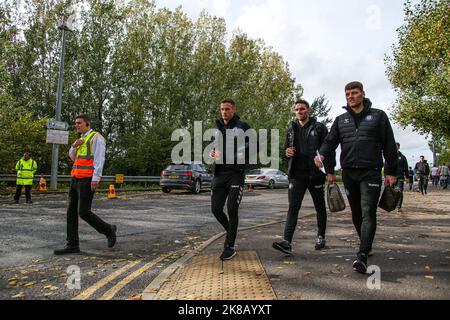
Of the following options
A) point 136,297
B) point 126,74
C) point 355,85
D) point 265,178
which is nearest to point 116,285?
point 136,297

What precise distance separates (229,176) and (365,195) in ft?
5.66

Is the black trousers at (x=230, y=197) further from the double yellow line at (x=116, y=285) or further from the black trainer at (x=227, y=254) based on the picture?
the double yellow line at (x=116, y=285)

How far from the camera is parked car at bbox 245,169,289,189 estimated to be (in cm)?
2770

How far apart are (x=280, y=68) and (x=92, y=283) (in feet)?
143

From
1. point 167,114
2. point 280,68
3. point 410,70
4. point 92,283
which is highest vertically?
point 280,68

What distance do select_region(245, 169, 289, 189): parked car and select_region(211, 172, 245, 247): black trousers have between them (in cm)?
2194

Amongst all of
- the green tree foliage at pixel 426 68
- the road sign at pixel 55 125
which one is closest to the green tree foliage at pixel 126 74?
the road sign at pixel 55 125

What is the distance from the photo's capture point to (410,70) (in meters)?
31.6

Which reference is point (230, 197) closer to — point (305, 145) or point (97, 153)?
point (305, 145)

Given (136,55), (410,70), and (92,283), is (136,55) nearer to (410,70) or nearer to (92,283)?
(410,70)

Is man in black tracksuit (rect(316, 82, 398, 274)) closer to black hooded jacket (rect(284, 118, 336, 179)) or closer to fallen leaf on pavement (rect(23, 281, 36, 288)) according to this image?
black hooded jacket (rect(284, 118, 336, 179))

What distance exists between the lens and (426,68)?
99.7 ft

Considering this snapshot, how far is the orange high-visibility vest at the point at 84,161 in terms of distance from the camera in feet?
19.4
